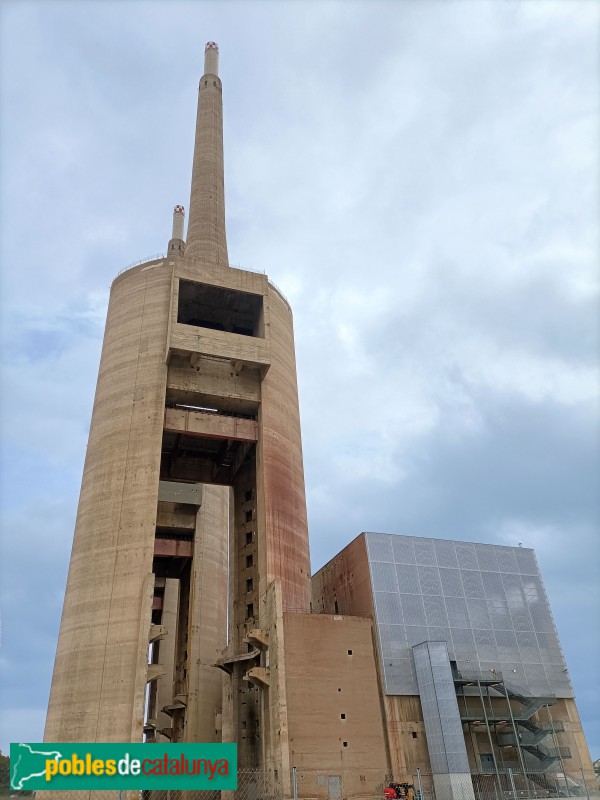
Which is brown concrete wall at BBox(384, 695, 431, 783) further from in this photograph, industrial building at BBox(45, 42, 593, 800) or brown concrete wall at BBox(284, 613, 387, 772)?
brown concrete wall at BBox(284, 613, 387, 772)

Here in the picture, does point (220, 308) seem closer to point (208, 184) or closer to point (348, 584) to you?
point (208, 184)

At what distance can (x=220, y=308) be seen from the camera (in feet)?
183

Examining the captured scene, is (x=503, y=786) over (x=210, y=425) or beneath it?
beneath

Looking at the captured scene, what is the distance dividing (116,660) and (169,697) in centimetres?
3867

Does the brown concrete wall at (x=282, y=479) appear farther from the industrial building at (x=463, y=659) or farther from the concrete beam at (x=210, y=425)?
the industrial building at (x=463, y=659)

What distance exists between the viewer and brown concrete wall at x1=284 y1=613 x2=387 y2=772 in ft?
125

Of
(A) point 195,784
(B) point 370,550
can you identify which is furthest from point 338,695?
(A) point 195,784

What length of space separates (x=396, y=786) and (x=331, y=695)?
7.55 m

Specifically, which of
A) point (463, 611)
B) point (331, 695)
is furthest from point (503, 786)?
point (331, 695)

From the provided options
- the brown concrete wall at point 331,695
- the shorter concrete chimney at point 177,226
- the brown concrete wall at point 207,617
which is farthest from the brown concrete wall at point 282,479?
the shorter concrete chimney at point 177,226

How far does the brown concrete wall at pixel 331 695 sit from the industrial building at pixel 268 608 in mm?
98

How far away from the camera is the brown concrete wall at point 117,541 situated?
35375 millimetres

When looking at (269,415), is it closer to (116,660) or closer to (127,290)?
(127,290)

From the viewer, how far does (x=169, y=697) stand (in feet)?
230
